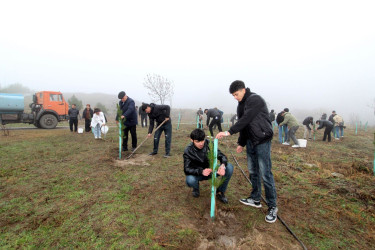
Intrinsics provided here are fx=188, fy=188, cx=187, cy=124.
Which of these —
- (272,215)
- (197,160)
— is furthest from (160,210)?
(272,215)

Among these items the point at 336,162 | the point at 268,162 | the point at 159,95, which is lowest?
the point at 336,162

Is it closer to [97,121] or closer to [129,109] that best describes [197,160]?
[129,109]

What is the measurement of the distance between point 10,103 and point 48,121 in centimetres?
221

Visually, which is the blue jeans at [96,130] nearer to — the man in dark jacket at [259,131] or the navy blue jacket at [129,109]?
the navy blue jacket at [129,109]

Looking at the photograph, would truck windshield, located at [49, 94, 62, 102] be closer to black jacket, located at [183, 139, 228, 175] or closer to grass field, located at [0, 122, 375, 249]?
grass field, located at [0, 122, 375, 249]

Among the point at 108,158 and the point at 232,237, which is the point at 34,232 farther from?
the point at 108,158

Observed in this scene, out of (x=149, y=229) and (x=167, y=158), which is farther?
(x=167, y=158)

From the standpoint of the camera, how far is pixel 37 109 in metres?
12.3

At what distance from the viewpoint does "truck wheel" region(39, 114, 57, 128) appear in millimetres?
12172

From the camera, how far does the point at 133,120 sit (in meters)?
5.98

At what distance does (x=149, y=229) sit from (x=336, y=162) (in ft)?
21.0

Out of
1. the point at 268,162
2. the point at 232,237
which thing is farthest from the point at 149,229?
the point at 268,162

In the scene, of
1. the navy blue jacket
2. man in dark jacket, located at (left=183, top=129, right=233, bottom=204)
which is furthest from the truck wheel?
man in dark jacket, located at (left=183, top=129, right=233, bottom=204)

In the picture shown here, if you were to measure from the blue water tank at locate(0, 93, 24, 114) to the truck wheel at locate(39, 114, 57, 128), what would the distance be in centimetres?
139
